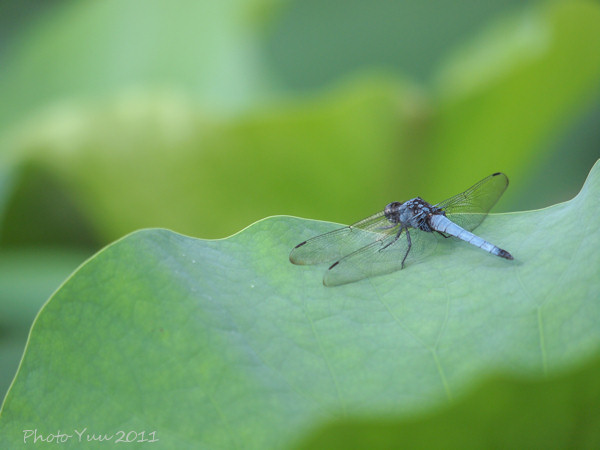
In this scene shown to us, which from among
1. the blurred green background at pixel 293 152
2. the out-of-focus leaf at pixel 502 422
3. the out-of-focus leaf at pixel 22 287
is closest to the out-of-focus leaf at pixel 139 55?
the blurred green background at pixel 293 152

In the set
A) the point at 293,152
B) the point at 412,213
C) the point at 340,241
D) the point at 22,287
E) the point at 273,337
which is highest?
the point at 293,152

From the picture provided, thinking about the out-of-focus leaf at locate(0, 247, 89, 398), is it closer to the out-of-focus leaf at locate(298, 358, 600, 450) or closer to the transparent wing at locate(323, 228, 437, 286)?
the transparent wing at locate(323, 228, 437, 286)

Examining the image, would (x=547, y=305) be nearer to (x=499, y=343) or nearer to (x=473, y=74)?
(x=499, y=343)

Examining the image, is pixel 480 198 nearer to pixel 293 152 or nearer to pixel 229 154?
pixel 293 152

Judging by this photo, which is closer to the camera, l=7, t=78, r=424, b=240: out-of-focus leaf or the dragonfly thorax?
the dragonfly thorax

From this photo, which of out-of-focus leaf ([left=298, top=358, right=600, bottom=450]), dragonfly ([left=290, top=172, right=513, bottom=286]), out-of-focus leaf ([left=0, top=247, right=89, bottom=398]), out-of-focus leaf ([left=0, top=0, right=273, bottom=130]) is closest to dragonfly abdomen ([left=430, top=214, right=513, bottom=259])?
dragonfly ([left=290, top=172, right=513, bottom=286])

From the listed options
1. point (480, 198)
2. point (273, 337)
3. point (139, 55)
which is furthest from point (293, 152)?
point (139, 55)

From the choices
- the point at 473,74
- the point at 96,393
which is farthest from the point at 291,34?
the point at 96,393
